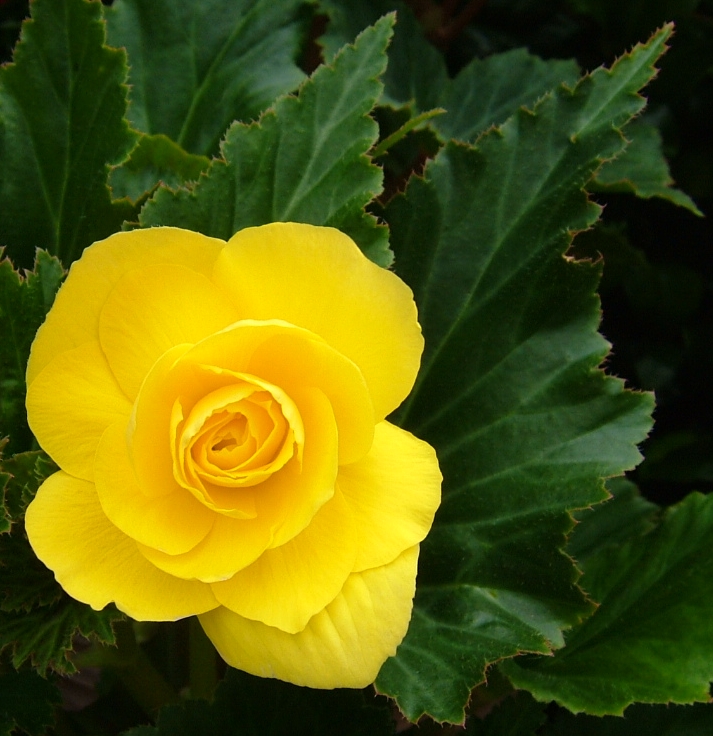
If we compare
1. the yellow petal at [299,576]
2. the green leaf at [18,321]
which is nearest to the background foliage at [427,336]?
the green leaf at [18,321]

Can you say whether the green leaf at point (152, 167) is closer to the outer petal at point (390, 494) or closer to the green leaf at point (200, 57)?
the green leaf at point (200, 57)

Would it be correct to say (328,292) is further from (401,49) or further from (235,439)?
(401,49)

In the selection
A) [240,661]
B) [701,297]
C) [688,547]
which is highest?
[240,661]

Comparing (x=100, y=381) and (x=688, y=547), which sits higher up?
(x=100, y=381)

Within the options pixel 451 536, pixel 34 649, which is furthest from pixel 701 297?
pixel 34 649

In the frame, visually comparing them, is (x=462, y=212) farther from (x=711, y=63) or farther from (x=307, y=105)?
(x=711, y=63)

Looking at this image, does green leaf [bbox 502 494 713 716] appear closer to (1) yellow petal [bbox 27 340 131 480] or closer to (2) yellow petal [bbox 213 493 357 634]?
(2) yellow petal [bbox 213 493 357 634]

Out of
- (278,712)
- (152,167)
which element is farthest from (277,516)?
(152,167)

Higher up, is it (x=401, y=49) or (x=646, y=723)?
(x=401, y=49)
